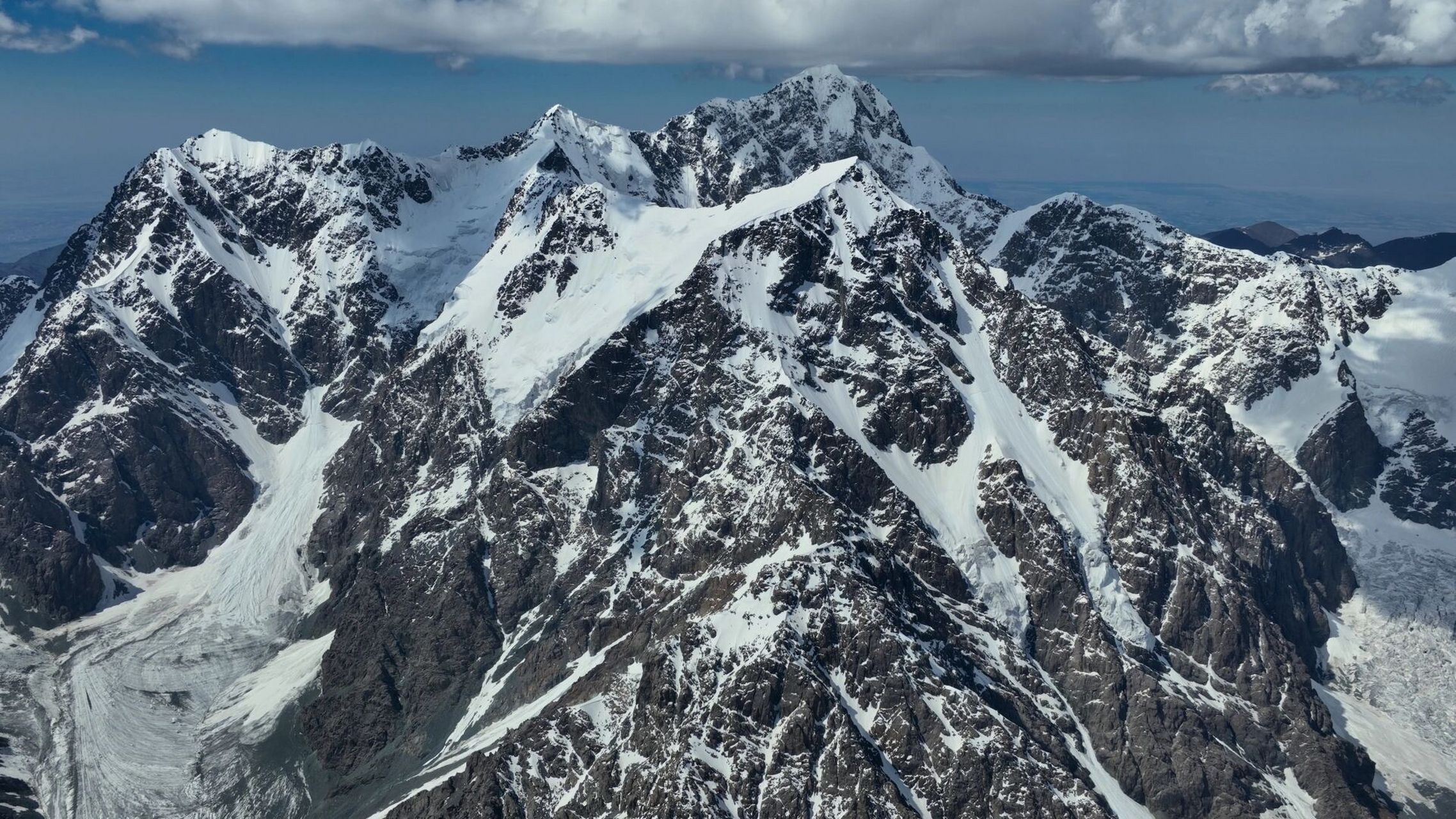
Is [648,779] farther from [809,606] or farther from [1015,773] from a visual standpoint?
[1015,773]

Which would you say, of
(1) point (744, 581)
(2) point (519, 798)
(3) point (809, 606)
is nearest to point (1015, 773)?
(3) point (809, 606)

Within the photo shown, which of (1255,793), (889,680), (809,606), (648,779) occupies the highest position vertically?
(809,606)

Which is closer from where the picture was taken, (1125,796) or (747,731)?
(747,731)

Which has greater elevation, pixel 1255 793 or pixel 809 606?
pixel 809 606

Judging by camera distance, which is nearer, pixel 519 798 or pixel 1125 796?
pixel 519 798

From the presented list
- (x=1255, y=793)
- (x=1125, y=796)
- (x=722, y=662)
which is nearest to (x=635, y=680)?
(x=722, y=662)

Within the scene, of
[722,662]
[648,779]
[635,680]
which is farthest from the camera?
[635,680]

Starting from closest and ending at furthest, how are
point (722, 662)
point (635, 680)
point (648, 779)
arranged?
point (648, 779)
point (722, 662)
point (635, 680)

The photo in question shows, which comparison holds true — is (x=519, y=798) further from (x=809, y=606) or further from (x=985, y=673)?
(x=985, y=673)

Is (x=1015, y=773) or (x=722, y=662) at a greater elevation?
(x=722, y=662)
